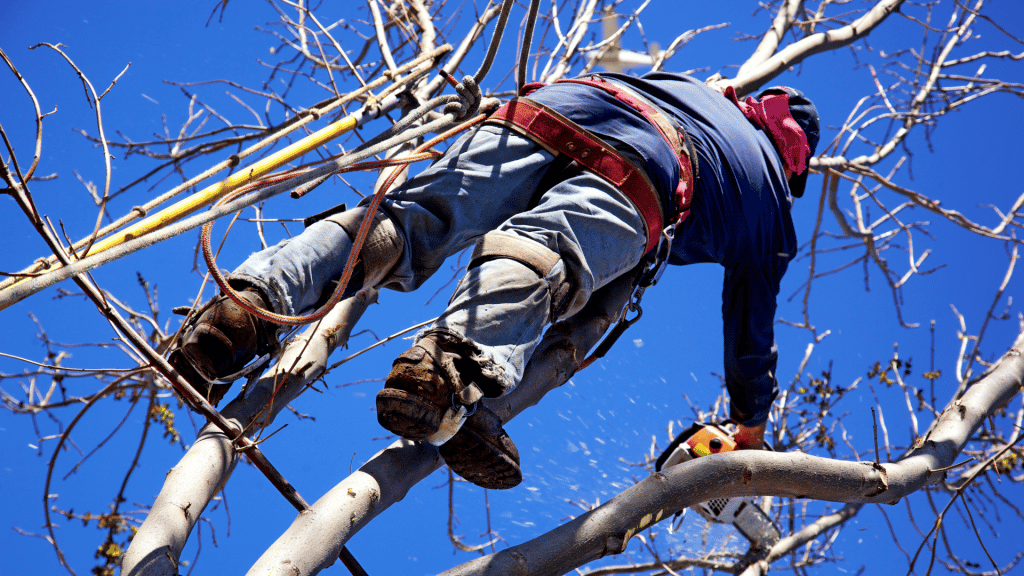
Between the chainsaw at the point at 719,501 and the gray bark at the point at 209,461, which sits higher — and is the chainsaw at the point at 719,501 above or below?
below

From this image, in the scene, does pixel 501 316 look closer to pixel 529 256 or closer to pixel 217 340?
pixel 529 256

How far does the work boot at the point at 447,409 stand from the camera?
1516mm

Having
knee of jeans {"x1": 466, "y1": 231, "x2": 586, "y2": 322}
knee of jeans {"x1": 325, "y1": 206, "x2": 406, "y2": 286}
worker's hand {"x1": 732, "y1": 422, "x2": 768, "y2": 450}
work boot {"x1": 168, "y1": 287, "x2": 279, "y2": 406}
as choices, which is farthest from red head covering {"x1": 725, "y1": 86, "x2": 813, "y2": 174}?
work boot {"x1": 168, "y1": 287, "x2": 279, "y2": 406}

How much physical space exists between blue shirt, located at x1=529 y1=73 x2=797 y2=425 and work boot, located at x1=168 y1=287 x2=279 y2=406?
94 cm

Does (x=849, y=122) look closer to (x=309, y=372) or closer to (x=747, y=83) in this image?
(x=747, y=83)

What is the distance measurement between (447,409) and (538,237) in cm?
48

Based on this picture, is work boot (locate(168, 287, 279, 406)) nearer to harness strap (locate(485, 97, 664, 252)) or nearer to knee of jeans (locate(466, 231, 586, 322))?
knee of jeans (locate(466, 231, 586, 322))

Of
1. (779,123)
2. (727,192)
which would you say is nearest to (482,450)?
(727,192)

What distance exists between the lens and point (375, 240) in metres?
1.85

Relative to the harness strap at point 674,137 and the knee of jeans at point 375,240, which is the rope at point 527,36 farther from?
the knee of jeans at point 375,240

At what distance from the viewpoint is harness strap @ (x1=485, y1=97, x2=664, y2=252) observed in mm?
2010

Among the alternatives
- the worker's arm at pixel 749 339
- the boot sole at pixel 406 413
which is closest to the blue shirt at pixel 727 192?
the worker's arm at pixel 749 339

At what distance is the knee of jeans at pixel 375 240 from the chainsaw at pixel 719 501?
1246mm

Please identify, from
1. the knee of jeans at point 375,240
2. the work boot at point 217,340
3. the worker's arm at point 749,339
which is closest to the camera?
the work boot at point 217,340
